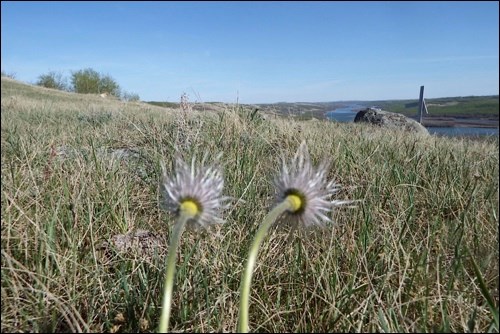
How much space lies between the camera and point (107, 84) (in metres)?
53.6

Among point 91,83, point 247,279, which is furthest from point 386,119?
point 91,83

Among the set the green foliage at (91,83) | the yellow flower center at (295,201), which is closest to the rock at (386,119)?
the yellow flower center at (295,201)

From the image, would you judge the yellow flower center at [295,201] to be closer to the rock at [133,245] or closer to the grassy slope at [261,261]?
the grassy slope at [261,261]

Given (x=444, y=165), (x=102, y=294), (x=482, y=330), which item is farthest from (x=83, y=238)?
(x=444, y=165)

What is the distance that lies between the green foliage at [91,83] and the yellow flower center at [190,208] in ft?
174

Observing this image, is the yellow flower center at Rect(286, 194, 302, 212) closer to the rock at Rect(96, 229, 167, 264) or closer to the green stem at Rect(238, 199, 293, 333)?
the green stem at Rect(238, 199, 293, 333)

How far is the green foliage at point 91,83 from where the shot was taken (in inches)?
2041

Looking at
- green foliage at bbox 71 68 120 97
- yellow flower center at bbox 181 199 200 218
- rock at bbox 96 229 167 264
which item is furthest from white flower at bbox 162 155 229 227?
green foliage at bbox 71 68 120 97

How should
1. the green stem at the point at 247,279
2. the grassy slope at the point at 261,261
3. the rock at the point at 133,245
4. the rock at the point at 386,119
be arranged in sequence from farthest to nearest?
1. the rock at the point at 386,119
2. the rock at the point at 133,245
3. the grassy slope at the point at 261,261
4. the green stem at the point at 247,279

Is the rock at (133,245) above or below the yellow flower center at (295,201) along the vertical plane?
below

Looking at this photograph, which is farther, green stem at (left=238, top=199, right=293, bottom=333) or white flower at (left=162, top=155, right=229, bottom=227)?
white flower at (left=162, top=155, right=229, bottom=227)

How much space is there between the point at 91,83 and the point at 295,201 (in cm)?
5678

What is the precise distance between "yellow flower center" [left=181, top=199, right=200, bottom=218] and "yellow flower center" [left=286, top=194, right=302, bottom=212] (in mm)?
228

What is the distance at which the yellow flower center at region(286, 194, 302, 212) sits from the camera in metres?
1.02
